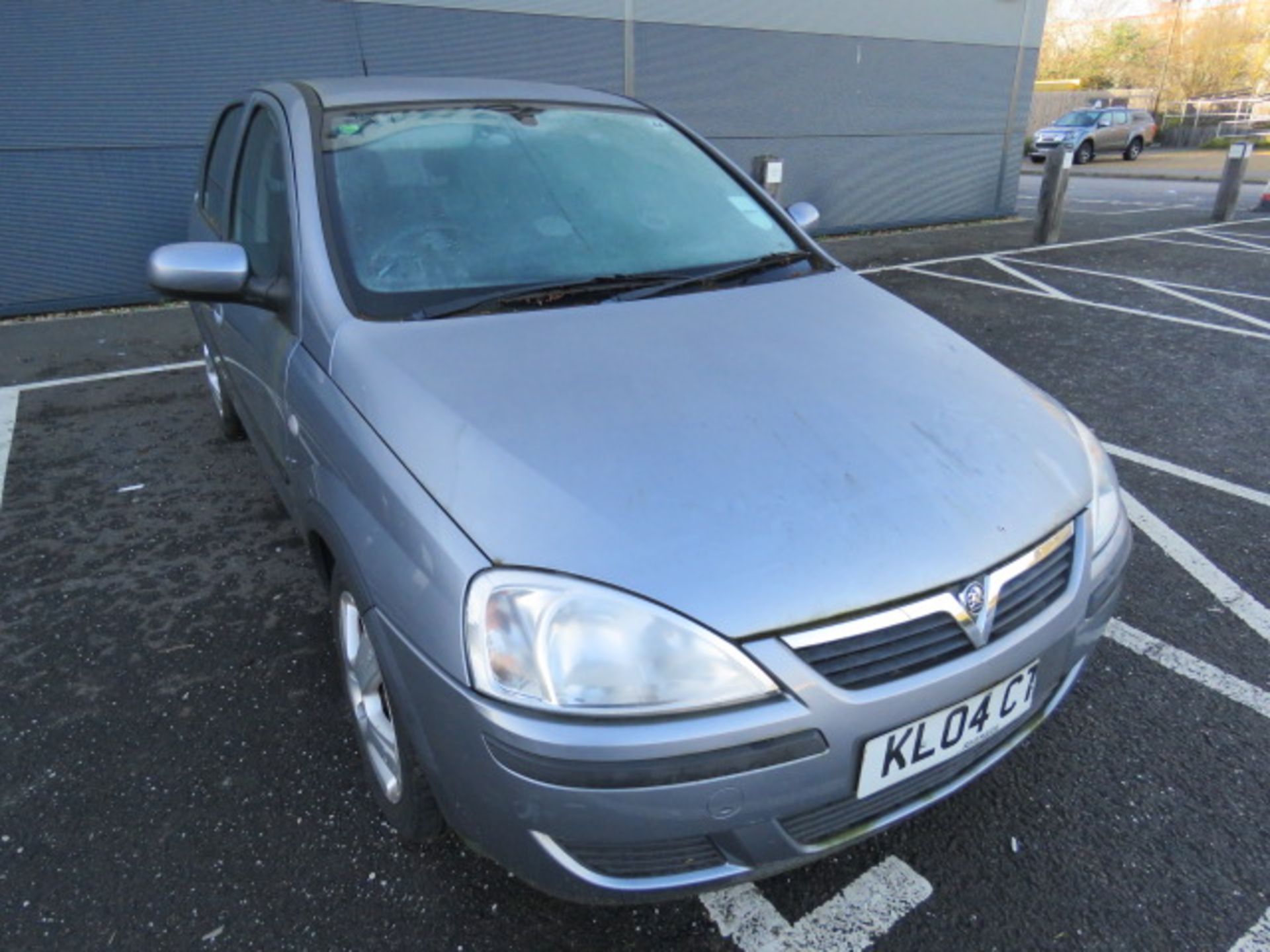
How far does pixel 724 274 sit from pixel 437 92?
1.17 meters

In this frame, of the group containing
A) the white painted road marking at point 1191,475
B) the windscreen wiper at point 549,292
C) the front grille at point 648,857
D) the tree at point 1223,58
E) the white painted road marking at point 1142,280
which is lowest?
the white painted road marking at point 1191,475

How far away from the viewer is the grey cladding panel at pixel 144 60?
5988 mm

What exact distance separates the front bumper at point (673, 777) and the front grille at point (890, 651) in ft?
0.05

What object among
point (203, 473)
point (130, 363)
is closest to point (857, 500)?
point (203, 473)

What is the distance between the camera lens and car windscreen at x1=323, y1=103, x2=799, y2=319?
2.04 meters

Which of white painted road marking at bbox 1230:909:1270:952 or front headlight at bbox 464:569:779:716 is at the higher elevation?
front headlight at bbox 464:569:779:716

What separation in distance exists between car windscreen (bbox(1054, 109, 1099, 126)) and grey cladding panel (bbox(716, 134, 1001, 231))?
1588 centimetres

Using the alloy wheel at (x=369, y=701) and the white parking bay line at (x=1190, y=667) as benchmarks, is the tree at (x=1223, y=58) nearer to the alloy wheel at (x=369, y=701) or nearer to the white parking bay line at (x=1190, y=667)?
the white parking bay line at (x=1190, y=667)

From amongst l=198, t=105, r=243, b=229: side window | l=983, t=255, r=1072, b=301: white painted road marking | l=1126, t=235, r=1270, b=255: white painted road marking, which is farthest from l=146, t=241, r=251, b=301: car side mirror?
l=1126, t=235, r=1270, b=255: white painted road marking

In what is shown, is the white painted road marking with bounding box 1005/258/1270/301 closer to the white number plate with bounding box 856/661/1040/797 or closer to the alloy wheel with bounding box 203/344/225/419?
the white number plate with bounding box 856/661/1040/797

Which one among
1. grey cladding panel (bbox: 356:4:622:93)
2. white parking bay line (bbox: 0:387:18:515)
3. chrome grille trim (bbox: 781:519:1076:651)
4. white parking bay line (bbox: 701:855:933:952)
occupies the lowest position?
white parking bay line (bbox: 0:387:18:515)

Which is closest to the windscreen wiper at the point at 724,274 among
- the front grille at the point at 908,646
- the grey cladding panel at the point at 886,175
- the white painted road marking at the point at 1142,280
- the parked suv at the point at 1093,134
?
the front grille at the point at 908,646

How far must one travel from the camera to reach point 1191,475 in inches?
140

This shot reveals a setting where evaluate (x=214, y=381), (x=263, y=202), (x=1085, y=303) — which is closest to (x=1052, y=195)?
(x=1085, y=303)
